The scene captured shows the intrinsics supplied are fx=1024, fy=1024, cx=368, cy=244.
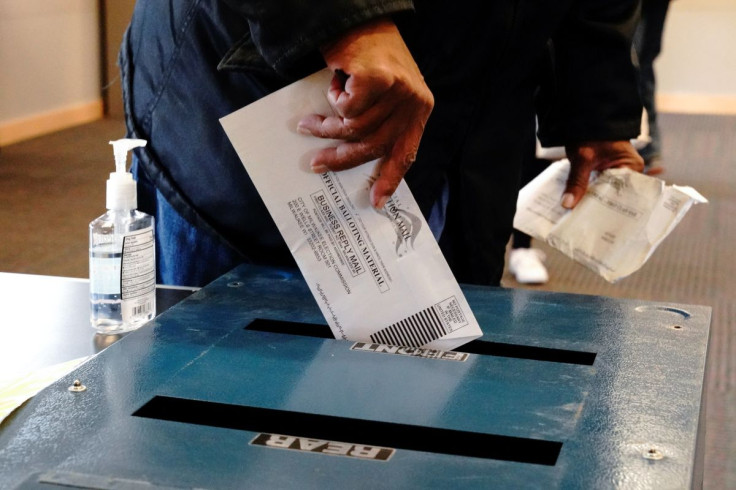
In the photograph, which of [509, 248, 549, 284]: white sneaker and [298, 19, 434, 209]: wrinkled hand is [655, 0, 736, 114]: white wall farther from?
[298, 19, 434, 209]: wrinkled hand

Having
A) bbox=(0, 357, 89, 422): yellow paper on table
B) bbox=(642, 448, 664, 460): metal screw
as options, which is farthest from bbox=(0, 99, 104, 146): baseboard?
bbox=(642, 448, 664, 460): metal screw

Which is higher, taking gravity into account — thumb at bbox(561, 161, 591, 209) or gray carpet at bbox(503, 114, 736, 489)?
thumb at bbox(561, 161, 591, 209)

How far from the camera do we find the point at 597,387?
64 centimetres

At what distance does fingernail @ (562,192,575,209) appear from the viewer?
1.07 metres

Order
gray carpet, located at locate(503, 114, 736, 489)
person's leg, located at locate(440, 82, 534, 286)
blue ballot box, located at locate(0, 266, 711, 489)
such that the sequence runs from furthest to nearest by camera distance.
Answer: gray carpet, located at locate(503, 114, 736, 489) → person's leg, located at locate(440, 82, 534, 286) → blue ballot box, located at locate(0, 266, 711, 489)

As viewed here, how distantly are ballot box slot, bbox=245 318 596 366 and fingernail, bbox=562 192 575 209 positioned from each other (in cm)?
35

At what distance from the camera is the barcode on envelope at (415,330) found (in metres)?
0.75

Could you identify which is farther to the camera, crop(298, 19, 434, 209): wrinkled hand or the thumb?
the thumb

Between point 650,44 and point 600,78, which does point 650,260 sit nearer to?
point 650,44

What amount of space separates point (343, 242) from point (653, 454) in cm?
31

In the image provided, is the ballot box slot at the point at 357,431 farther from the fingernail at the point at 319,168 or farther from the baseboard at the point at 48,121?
the baseboard at the point at 48,121

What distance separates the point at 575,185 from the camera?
1.08 metres

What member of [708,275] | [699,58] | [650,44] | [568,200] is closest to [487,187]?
[568,200]

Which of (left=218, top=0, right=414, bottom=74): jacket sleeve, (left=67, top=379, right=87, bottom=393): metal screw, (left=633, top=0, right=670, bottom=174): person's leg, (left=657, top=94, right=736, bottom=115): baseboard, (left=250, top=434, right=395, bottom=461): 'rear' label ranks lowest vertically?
(left=657, top=94, right=736, bottom=115): baseboard
